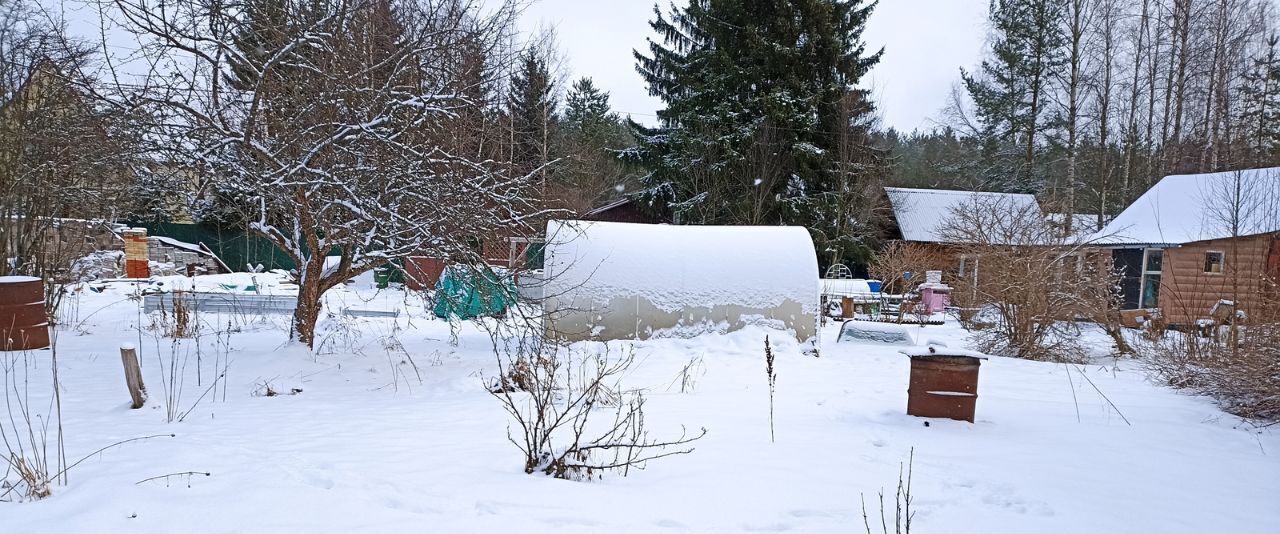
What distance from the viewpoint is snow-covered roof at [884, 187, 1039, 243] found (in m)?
24.6

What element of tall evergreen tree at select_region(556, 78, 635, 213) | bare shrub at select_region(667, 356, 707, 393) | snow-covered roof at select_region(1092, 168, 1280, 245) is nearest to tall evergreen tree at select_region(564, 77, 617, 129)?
tall evergreen tree at select_region(556, 78, 635, 213)

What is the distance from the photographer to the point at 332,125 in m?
6.34

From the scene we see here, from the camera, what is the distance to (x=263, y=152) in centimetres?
618

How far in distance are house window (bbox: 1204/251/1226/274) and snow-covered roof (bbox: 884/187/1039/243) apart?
25.8 feet

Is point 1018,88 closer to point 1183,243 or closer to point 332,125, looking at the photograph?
point 1183,243

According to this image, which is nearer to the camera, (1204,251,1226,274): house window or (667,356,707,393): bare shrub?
(667,356,707,393): bare shrub

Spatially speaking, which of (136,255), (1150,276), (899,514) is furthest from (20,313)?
(1150,276)

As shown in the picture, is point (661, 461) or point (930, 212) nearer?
point (661, 461)

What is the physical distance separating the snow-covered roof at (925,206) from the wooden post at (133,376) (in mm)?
23063

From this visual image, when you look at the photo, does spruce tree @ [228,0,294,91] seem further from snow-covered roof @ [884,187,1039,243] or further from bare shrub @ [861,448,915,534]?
snow-covered roof @ [884,187,1039,243]

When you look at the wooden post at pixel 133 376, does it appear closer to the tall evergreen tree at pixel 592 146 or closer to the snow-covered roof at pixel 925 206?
the tall evergreen tree at pixel 592 146

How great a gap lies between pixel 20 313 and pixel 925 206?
26366 mm

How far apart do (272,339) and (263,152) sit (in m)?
3.73

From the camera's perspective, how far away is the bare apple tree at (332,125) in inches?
247
